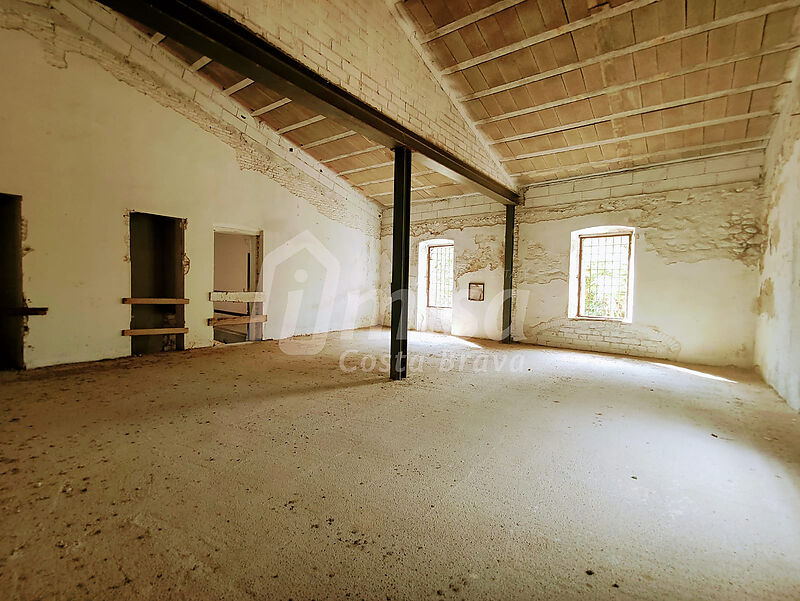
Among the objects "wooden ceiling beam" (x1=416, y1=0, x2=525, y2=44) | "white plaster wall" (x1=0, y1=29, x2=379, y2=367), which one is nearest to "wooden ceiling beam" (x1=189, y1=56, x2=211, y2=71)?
"white plaster wall" (x1=0, y1=29, x2=379, y2=367)

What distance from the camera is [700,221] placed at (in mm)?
5352

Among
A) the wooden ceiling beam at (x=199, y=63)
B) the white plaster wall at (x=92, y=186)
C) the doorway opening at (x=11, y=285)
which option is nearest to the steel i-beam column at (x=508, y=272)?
the white plaster wall at (x=92, y=186)

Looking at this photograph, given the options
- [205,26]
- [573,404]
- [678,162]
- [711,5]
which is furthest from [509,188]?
[205,26]

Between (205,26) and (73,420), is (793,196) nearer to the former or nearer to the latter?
(205,26)

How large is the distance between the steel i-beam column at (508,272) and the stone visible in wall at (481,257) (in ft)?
0.90

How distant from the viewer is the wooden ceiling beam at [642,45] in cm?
330

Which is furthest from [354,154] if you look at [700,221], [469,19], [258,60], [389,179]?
[700,221]

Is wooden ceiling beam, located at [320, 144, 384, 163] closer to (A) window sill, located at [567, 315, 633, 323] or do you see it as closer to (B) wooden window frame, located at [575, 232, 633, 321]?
(B) wooden window frame, located at [575, 232, 633, 321]

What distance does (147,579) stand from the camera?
4.42ft

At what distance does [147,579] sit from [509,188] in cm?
690

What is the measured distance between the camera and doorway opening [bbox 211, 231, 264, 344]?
6340 millimetres

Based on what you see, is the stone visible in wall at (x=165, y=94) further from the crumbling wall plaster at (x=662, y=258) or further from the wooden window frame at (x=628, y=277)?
the wooden window frame at (x=628, y=277)

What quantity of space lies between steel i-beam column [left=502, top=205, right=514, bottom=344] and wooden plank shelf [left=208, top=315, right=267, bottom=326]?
465 cm

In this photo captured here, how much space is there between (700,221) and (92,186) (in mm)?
8464
